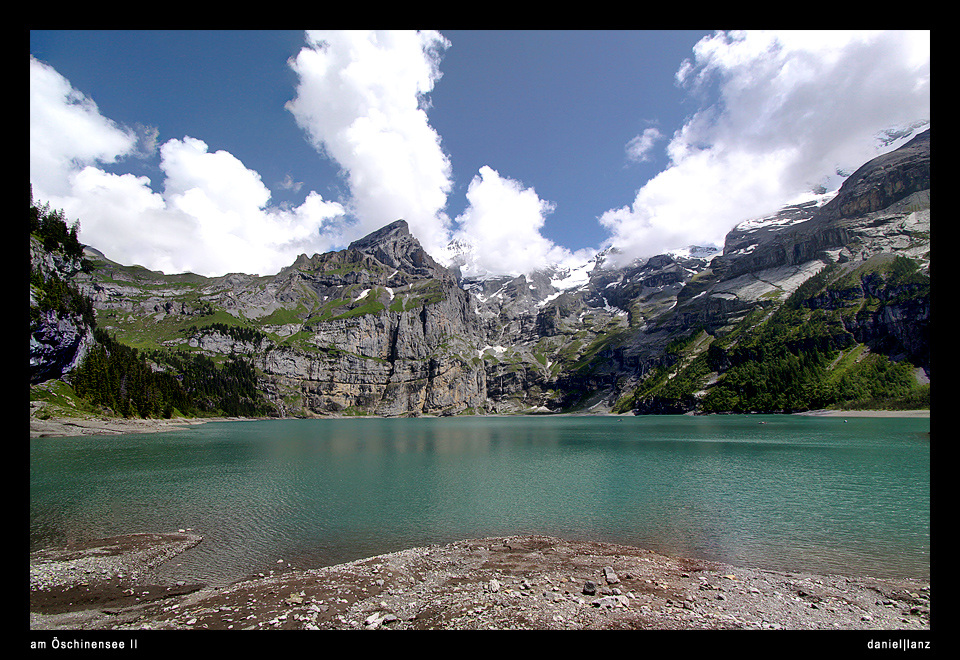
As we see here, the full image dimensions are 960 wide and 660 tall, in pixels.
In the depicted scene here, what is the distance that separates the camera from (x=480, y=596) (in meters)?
16.9

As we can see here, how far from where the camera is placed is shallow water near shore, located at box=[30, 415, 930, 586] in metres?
23.6

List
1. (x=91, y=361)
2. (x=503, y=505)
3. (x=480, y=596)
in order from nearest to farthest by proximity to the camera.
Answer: (x=480, y=596) < (x=503, y=505) < (x=91, y=361)

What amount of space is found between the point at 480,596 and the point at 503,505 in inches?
720

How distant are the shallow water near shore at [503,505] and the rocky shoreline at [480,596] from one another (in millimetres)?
2375

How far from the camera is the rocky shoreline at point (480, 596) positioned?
14.7 metres

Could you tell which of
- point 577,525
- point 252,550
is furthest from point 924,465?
point 252,550

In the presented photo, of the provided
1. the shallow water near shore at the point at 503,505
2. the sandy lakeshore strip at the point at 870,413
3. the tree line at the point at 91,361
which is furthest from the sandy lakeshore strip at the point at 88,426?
the sandy lakeshore strip at the point at 870,413

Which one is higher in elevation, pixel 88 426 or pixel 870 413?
pixel 88 426

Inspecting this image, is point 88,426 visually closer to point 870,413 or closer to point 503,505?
point 503,505

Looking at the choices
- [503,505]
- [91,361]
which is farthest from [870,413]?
[91,361]

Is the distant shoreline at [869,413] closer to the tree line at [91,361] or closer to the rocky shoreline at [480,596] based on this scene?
the rocky shoreline at [480,596]

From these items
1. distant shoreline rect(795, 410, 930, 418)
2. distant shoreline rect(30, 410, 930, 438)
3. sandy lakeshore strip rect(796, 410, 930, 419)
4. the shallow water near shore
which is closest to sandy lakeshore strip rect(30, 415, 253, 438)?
distant shoreline rect(30, 410, 930, 438)

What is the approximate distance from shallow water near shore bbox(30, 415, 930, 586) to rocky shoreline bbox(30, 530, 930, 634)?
2375mm
